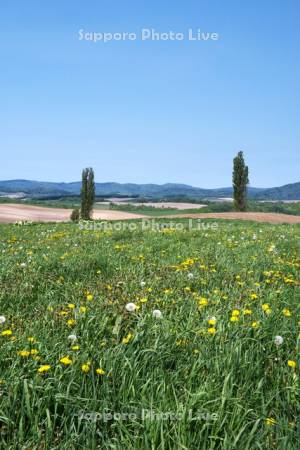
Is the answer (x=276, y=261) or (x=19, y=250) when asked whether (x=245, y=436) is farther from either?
(x=19, y=250)

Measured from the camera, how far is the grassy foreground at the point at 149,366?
9.82 feet

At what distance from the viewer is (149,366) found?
3812 millimetres

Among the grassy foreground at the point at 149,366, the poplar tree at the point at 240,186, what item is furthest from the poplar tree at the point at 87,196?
the grassy foreground at the point at 149,366

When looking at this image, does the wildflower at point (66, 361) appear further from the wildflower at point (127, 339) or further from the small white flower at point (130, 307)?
the small white flower at point (130, 307)

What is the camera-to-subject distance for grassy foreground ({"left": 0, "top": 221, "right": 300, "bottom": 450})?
2.99m

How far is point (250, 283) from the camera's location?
6828mm

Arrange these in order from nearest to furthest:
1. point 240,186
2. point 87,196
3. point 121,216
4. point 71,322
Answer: point 71,322
point 87,196
point 240,186
point 121,216

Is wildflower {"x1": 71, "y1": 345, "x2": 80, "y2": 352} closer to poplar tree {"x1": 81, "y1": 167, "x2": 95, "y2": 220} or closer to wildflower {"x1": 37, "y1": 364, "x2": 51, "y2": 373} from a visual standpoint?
wildflower {"x1": 37, "y1": 364, "x2": 51, "y2": 373}

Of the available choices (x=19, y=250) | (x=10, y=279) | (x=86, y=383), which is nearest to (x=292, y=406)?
(x=86, y=383)

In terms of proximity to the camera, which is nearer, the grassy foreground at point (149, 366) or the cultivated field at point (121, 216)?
the grassy foreground at point (149, 366)

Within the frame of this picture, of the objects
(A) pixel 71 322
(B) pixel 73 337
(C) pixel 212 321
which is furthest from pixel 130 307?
(B) pixel 73 337

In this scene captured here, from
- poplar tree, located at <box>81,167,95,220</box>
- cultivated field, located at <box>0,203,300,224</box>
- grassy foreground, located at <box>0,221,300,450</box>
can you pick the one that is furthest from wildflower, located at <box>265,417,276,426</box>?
poplar tree, located at <box>81,167,95,220</box>

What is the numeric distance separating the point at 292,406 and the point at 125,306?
2241mm

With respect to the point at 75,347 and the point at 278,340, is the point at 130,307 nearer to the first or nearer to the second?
the point at 75,347
